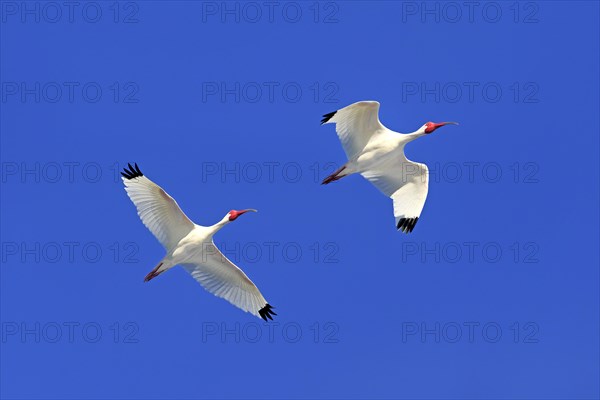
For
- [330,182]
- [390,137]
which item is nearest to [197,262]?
[330,182]

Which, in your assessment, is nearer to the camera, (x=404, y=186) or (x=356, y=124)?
(x=356, y=124)

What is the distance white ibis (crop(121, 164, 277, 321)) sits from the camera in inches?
1244

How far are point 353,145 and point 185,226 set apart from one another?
5530mm

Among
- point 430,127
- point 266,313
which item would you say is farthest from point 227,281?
point 430,127

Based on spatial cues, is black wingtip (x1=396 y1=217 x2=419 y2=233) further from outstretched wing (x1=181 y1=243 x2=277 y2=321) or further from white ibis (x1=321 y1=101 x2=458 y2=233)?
outstretched wing (x1=181 y1=243 x2=277 y2=321)

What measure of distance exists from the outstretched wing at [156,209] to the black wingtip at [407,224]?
6379 millimetres

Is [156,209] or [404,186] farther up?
[404,186]

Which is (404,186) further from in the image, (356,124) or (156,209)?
(156,209)

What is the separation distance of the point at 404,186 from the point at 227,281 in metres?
6.11

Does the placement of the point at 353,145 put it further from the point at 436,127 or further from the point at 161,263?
the point at 161,263

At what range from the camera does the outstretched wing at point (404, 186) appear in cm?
3338

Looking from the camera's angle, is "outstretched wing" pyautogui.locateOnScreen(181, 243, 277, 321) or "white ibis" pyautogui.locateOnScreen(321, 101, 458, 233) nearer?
"white ibis" pyautogui.locateOnScreen(321, 101, 458, 233)

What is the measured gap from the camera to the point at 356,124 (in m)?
32.3

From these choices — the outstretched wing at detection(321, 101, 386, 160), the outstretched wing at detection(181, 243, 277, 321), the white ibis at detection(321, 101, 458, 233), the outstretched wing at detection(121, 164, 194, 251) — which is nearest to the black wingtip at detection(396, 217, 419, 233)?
the white ibis at detection(321, 101, 458, 233)
